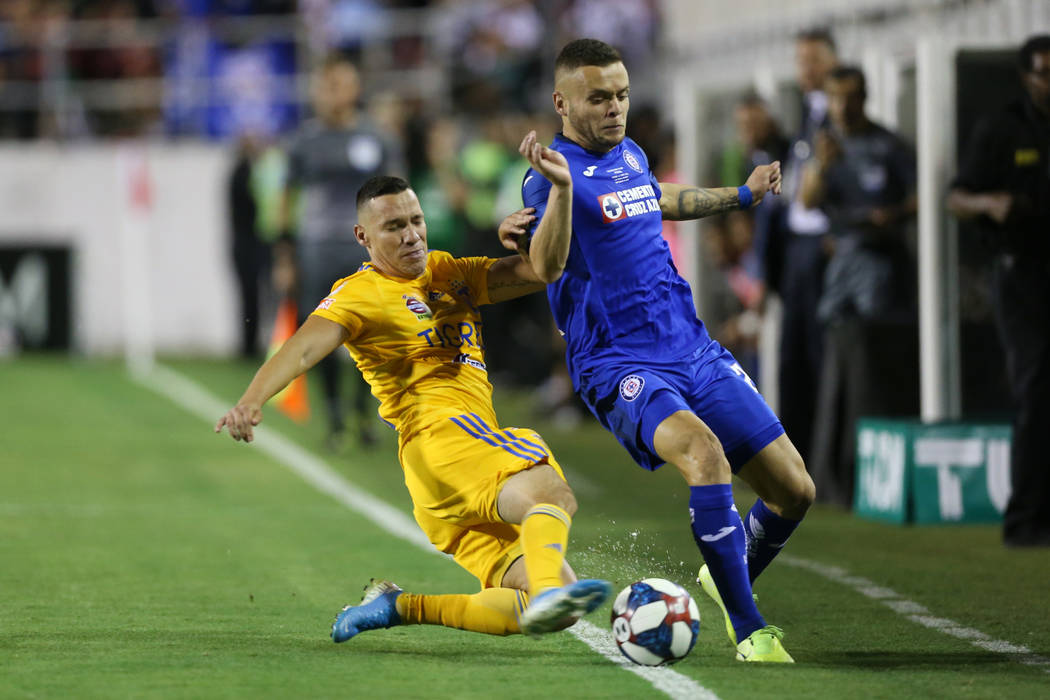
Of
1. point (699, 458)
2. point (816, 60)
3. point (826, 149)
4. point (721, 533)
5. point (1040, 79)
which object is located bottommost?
point (721, 533)

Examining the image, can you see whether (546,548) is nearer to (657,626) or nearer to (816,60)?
(657,626)

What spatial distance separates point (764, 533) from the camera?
6.74 metres

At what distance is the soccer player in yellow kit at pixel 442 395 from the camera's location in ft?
20.2

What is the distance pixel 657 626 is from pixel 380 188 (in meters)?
1.84

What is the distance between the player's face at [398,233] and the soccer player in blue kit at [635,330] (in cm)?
42

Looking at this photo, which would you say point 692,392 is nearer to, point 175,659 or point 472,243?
point 175,659

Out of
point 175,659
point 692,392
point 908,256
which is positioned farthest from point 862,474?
point 175,659

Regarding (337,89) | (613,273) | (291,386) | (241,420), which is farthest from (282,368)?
(291,386)

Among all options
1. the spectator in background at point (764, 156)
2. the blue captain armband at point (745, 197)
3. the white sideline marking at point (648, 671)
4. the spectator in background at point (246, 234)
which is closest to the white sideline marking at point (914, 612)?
the white sideline marking at point (648, 671)

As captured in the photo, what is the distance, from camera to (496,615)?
21.0 feet

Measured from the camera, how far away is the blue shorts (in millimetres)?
6309

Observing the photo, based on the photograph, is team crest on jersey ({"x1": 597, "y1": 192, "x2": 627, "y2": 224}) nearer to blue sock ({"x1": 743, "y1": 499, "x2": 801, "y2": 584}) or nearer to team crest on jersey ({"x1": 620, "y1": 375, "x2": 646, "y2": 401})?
team crest on jersey ({"x1": 620, "y1": 375, "x2": 646, "y2": 401})

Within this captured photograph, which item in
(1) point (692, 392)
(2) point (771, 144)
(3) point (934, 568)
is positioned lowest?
(3) point (934, 568)

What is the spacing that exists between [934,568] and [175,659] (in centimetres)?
379
